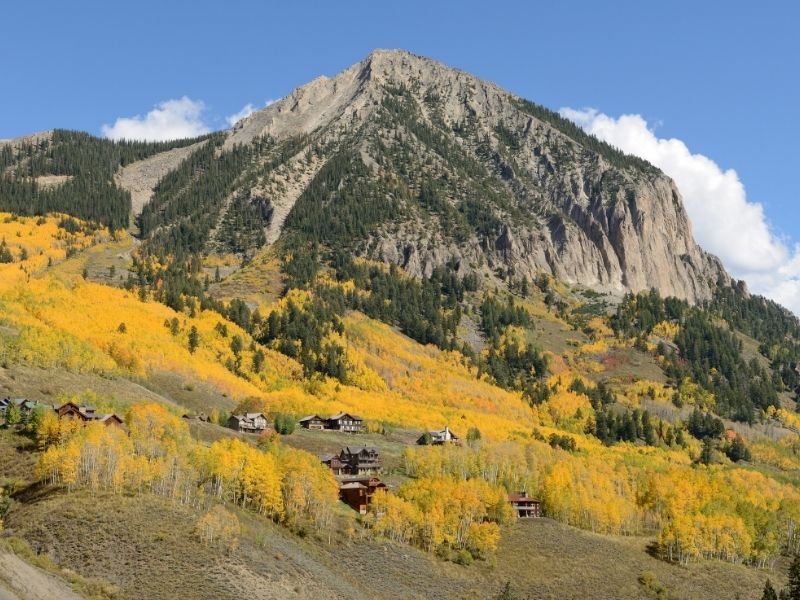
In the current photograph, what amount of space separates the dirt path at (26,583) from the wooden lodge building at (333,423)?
301 feet

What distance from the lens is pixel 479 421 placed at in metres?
181

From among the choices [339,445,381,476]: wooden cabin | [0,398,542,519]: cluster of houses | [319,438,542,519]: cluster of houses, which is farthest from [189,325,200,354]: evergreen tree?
[339,445,381,476]: wooden cabin

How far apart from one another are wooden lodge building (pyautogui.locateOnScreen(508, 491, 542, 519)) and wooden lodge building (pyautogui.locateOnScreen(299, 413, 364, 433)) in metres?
45.6

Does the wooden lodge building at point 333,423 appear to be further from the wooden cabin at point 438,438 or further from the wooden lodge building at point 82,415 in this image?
the wooden lodge building at point 82,415

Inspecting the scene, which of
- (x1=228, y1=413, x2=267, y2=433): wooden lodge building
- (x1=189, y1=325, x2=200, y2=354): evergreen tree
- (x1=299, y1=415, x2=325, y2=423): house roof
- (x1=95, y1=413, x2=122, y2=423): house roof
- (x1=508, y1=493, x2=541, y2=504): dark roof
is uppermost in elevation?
(x1=189, y1=325, x2=200, y2=354): evergreen tree

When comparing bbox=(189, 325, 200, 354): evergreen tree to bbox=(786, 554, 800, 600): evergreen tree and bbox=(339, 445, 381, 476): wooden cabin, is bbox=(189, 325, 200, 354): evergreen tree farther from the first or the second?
bbox=(786, 554, 800, 600): evergreen tree

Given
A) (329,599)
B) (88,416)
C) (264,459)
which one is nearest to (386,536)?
(264,459)

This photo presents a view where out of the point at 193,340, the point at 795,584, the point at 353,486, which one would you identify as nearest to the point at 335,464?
the point at 353,486

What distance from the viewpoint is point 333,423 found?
15125 centimetres

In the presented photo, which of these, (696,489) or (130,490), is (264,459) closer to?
(130,490)

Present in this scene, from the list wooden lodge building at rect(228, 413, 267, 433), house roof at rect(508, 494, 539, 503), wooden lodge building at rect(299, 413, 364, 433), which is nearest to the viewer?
house roof at rect(508, 494, 539, 503)

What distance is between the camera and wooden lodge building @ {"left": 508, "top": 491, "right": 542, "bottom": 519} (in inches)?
4419

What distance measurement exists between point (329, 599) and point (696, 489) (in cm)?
7816

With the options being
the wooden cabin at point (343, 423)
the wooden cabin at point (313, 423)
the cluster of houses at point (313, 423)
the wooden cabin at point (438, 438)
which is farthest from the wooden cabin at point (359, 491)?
the wooden cabin at point (343, 423)
